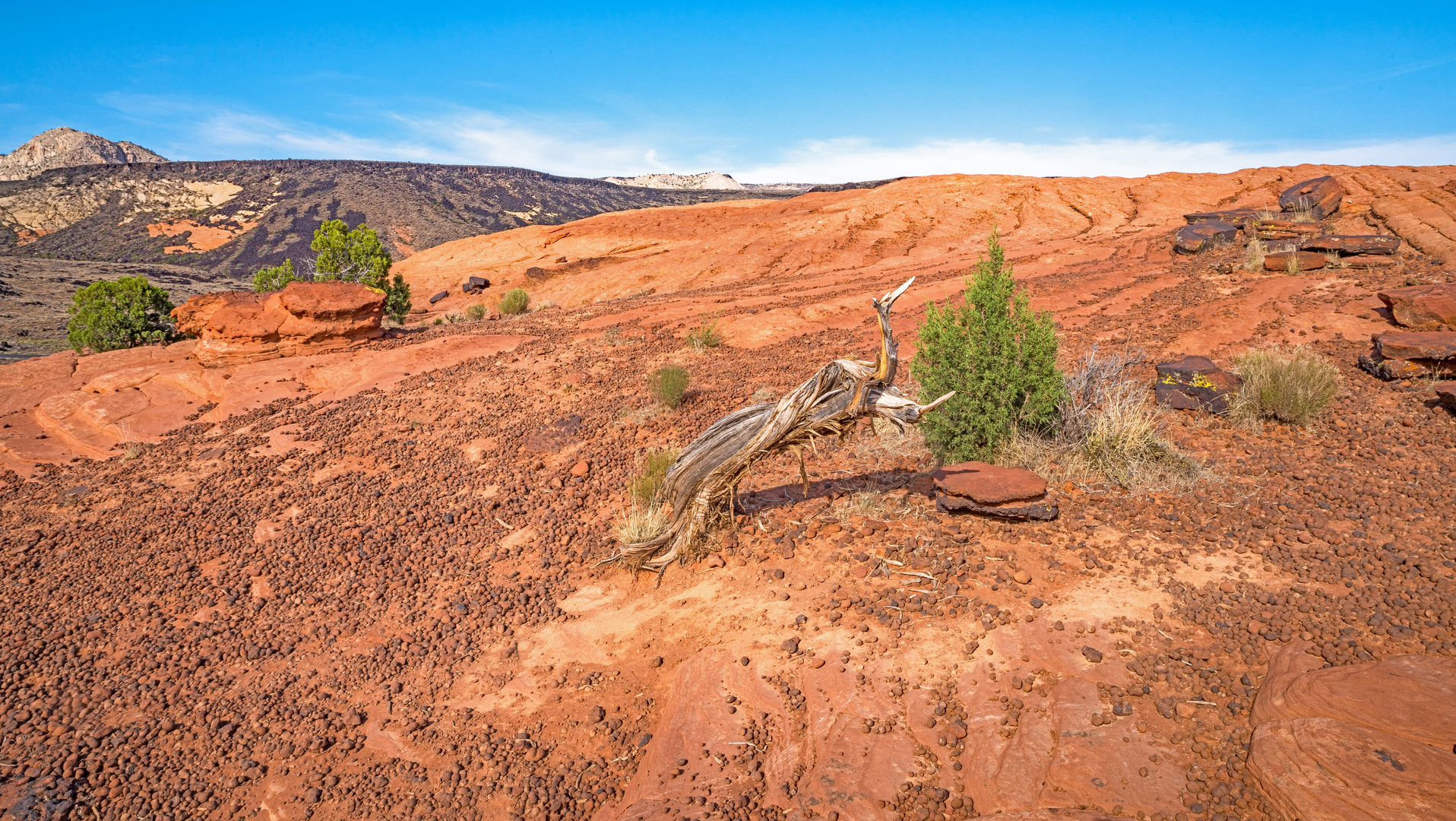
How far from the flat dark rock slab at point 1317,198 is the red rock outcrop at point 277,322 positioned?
21.1 meters

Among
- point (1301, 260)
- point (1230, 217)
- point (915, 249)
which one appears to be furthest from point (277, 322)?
point (1230, 217)

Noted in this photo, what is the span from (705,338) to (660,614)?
6.98 meters

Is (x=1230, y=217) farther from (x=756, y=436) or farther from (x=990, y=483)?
(x=756, y=436)

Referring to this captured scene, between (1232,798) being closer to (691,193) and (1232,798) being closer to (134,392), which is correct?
(134,392)

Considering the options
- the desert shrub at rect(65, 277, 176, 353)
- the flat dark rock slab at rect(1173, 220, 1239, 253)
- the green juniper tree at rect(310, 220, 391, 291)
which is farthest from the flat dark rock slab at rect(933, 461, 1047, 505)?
the green juniper tree at rect(310, 220, 391, 291)

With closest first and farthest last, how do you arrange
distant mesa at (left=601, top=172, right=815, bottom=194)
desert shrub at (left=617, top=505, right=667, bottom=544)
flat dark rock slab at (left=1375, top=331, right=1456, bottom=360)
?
desert shrub at (left=617, top=505, right=667, bottom=544)
flat dark rock slab at (left=1375, top=331, right=1456, bottom=360)
distant mesa at (left=601, top=172, right=815, bottom=194)

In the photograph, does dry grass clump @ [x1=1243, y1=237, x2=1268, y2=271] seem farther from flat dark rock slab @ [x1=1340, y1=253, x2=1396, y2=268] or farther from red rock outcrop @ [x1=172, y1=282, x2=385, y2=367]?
red rock outcrop @ [x1=172, y1=282, x2=385, y2=367]

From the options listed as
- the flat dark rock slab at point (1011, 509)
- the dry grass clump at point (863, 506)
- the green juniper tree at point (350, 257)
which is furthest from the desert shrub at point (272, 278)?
the flat dark rock slab at point (1011, 509)

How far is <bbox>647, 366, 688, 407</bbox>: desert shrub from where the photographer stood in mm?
8914

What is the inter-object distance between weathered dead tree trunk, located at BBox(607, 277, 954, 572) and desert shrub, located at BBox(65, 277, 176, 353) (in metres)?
15.8

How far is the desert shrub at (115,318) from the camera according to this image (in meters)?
15.2

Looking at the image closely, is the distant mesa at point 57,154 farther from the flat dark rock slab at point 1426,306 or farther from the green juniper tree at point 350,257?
the flat dark rock slab at point 1426,306

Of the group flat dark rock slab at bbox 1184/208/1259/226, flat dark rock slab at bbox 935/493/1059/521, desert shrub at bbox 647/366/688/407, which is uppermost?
flat dark rock slab at bbox 1184/208/1259/226

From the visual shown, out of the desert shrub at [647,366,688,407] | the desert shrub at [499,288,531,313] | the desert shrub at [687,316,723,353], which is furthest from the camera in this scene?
the desert shrub at [499,288,531,313]
